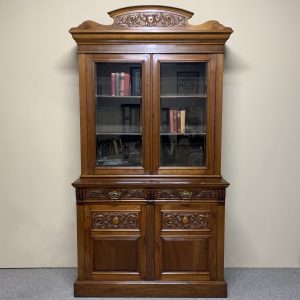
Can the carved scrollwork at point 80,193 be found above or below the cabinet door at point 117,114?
below

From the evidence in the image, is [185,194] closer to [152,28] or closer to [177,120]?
[177,120]

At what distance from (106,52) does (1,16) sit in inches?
46.2

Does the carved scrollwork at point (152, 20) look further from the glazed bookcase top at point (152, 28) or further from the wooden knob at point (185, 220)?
the wooden knob at point (185, 220)

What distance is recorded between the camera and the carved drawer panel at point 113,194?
7.77 ft

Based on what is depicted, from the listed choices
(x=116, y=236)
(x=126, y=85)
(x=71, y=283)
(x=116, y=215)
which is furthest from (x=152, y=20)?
(x=71, y=283)

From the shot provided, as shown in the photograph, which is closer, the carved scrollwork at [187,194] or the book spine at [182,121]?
the carved scrollwork at [187,194]

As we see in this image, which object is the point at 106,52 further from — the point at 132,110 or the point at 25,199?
the point at 25,199

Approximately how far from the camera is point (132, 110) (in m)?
2.48

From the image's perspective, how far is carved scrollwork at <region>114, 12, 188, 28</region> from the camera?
91.7 inches

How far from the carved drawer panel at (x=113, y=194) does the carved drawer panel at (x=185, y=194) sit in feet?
0.43

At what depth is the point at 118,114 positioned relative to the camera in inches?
99.0

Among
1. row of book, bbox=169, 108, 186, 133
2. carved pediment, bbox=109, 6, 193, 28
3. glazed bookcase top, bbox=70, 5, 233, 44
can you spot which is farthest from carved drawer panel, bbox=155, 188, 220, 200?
carved pediment, bbox=109, 6, 193, 28

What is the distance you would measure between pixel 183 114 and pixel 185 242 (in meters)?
1.01

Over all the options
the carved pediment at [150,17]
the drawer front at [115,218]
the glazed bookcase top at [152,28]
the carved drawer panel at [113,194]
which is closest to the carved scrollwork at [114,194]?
the carved drawer panel at [113,194]
